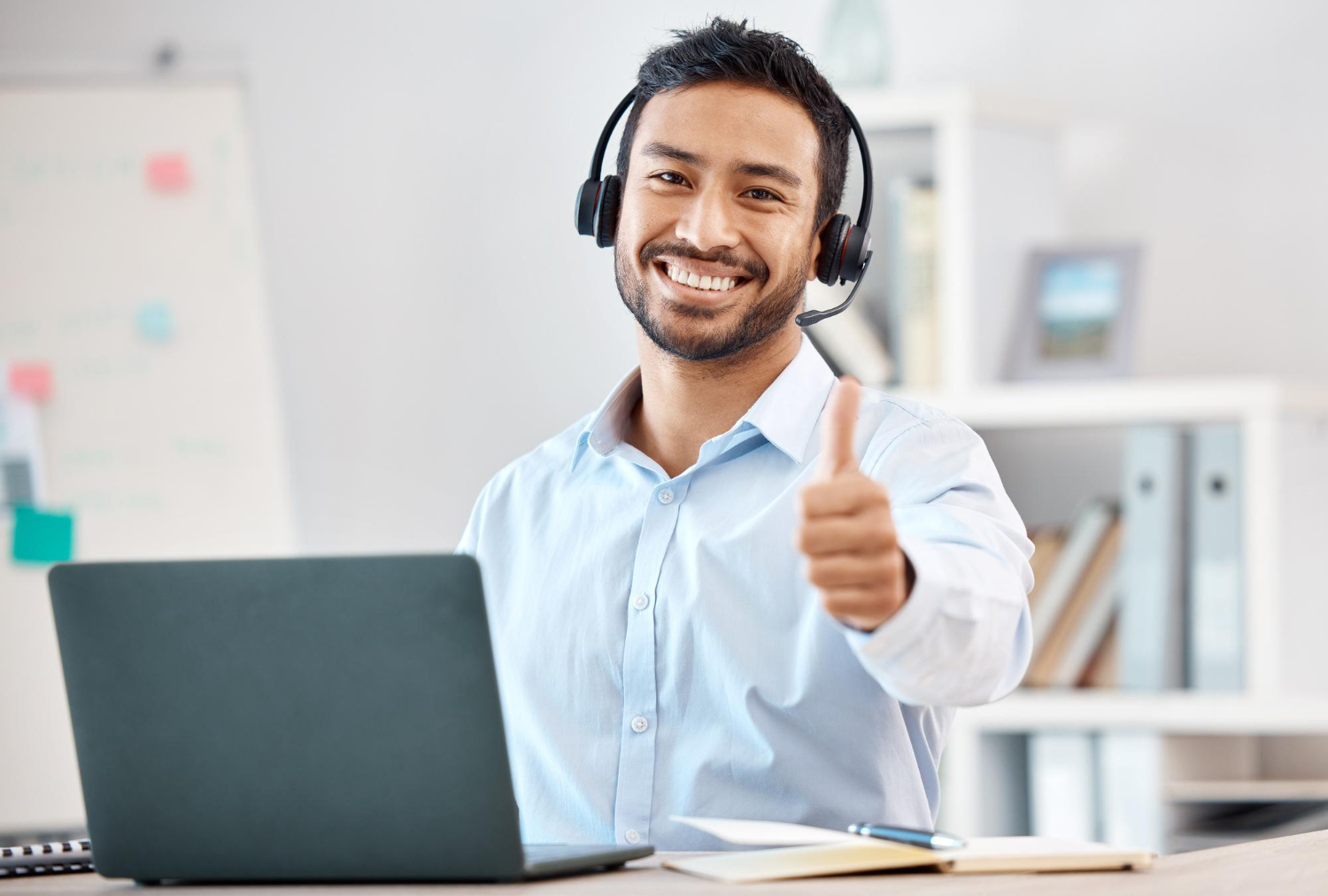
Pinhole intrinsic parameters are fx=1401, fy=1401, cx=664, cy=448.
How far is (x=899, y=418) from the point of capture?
4.08ft

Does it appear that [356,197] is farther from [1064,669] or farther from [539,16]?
[1064,669]

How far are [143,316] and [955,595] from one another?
1830 mm

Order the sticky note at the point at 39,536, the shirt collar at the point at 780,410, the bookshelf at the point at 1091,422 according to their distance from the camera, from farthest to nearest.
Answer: the sticky note at the point at 39,536
the bookshelf at the point at 1091,422
the shirt collar at the point at 780,410

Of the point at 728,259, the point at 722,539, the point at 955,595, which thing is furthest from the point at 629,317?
the point at 955,595

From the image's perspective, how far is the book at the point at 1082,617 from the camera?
2.02 meters

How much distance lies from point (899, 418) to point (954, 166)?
0.88 metres

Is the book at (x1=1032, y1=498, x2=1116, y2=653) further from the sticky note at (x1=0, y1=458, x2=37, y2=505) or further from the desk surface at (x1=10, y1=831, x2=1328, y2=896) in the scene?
the sticky note at (x1=0, y1=458, x2=37, y2=505)

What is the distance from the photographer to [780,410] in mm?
1291

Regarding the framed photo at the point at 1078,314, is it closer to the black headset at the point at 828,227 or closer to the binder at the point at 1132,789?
the binder at the point at 1132,789

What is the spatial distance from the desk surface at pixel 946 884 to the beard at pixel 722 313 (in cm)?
61

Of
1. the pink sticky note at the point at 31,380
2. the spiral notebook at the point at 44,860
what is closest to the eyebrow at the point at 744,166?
the spiral notebook at the point at 44,860

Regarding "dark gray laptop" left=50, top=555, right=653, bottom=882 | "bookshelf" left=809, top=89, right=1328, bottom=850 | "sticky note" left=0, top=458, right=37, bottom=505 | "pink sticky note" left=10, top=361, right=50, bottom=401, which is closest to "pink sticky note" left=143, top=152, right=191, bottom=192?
"pink sticky note" left=10, top=361, right=50, bottom=401

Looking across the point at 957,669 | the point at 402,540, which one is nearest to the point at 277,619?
the point at 957,669

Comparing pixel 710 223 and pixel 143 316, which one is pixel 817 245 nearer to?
pixel 710 223
